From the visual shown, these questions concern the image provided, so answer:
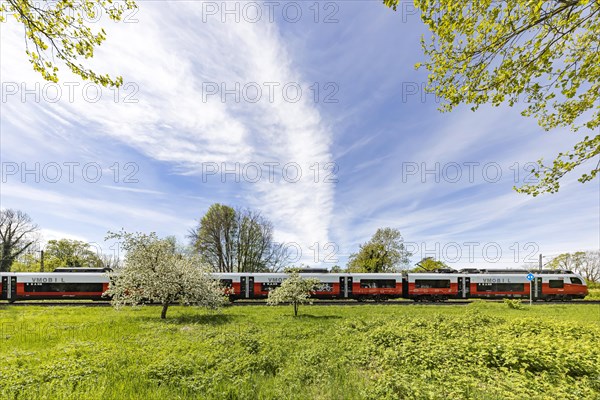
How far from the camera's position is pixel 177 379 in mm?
5496

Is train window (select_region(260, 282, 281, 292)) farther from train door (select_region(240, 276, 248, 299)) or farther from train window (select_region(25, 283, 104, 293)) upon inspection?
train window (select_region(25, 283, 104, 293))

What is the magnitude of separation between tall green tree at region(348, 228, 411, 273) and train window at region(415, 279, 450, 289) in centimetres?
1419

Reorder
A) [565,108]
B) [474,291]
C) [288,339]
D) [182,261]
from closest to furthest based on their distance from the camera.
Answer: [565,108], [288,339], [182,261], [474,291]

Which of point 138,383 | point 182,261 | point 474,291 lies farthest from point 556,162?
point 474,291

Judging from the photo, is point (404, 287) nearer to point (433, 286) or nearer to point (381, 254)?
point (433, 286)

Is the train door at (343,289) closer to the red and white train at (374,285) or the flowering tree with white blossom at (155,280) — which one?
the red and white train at (374,285)

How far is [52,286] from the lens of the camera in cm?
2395

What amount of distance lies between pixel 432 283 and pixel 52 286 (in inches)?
1395

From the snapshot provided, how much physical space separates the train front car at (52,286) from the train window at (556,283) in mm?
43018

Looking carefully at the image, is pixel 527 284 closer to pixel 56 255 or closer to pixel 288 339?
pixel 288 339

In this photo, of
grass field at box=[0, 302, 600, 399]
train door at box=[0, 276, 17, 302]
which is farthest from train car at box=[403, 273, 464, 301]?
train door at box=[0, 276, 17, 302]

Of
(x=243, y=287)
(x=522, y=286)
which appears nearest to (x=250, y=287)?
(x=243, y=287)

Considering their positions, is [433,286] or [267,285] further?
[433,286]

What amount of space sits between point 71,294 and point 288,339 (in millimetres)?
24869
